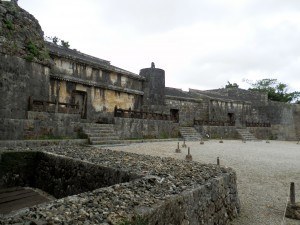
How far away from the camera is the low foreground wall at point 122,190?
7.45 ft

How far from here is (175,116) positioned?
23203 millimetres

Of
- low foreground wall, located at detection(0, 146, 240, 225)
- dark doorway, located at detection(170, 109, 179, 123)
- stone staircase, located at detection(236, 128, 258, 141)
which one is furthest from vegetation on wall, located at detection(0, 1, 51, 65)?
stone staircase, located at detection(236, 128, 258, 141)

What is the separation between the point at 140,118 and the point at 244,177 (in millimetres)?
10190

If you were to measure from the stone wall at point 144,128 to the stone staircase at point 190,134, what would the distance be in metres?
0.69

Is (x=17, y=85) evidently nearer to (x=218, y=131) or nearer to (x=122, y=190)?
(x=122, y=190)

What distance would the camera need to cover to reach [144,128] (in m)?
15.9

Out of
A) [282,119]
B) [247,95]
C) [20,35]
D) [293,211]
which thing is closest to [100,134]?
[20,35]

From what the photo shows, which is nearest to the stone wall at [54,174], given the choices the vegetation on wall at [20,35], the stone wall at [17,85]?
the stone wall at [17,85]

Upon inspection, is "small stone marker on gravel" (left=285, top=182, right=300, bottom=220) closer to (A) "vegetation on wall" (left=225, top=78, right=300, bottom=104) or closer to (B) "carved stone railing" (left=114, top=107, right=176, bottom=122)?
(B) "carved stone railing" (left=114, top=107, right=176, bottom=122)

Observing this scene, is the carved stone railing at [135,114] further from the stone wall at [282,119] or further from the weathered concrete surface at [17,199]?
the stone wall at [282,119]

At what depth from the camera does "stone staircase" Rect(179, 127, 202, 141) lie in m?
18.8

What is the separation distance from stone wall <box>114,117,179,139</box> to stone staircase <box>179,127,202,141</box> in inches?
27.0

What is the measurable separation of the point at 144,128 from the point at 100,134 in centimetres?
412

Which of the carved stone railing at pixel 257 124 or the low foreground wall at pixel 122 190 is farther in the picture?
the carved stone railing at pixel 257 124
